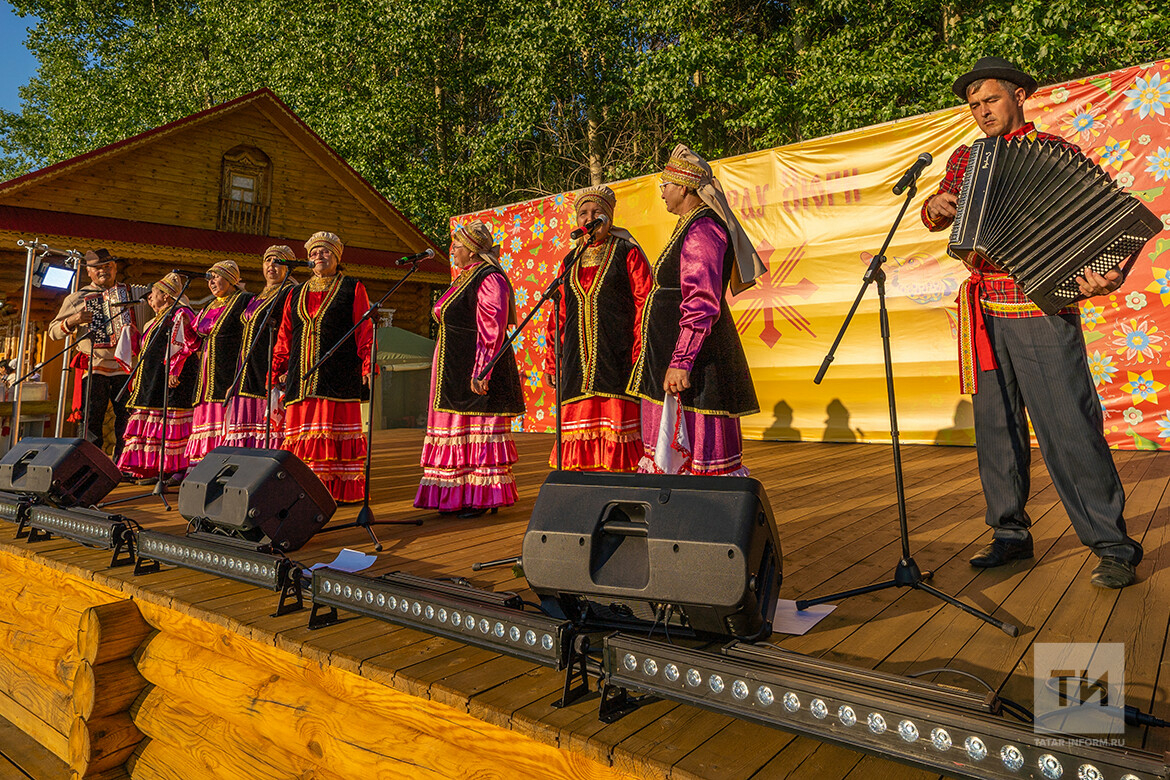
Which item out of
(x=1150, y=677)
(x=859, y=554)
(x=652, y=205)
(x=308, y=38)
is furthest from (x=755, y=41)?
(x=1150, y=677)

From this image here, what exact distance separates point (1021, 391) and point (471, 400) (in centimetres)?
278

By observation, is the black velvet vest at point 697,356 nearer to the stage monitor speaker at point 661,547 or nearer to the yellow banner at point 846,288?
the stage monitor speaker at point 661,547

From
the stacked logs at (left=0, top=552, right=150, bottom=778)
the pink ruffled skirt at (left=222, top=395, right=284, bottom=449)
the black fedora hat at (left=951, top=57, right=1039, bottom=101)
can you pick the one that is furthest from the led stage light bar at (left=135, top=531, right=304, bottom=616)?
the black fedora hat at (left=951, top=57, right=1039, bottom=101)

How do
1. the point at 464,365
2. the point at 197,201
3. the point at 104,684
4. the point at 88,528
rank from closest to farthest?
the point at 104,684 < the point at 88,528 < the point at 464,365 < the point at 197,201

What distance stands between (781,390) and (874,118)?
6478 mm

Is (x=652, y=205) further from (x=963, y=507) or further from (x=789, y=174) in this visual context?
(x=963, y=507)

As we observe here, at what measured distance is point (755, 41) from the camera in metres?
13.9

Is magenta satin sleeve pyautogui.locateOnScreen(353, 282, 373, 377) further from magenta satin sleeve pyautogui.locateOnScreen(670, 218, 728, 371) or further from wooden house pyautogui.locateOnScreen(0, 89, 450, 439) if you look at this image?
wooden house pyautogui.locateOnScreen(0, 89, 450, 439)

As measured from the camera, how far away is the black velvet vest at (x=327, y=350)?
14.9 ft

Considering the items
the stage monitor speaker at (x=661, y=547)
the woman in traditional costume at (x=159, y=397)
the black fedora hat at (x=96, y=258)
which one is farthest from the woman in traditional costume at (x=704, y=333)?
the black fedora hat at (x=96, y=258)

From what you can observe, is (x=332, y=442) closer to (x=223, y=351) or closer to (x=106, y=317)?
(x=223, y=351)

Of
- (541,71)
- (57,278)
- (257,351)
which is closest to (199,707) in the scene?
(257,351)

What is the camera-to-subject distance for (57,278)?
6.53 meters

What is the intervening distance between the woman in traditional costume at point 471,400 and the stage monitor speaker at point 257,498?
37.0 inches
